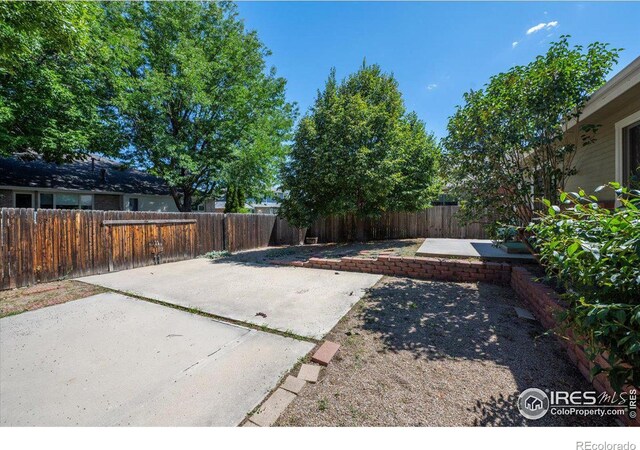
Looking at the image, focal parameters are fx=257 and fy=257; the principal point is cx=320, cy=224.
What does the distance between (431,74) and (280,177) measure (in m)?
6.56

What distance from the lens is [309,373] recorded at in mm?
2332

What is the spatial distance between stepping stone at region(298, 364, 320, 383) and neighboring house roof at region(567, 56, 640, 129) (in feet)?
16.9

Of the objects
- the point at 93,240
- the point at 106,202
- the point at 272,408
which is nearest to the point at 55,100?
the point at 106,202

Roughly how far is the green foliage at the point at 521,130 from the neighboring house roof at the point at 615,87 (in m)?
0.16

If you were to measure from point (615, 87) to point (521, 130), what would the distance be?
109 cm

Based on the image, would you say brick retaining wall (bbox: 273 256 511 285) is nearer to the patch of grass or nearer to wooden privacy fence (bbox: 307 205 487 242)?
the patch of grass

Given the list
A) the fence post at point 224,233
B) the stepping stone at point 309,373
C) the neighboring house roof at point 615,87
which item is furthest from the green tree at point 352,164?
the stepping stone at point 309,373

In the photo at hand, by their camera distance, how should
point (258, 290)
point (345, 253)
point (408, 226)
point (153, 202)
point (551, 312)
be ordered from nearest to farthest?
point (551, 312) < point (258, 290) < point (345, 253) < point (408, 226) < point (153, 202)

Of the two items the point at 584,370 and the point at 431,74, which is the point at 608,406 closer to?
the point at 584,370

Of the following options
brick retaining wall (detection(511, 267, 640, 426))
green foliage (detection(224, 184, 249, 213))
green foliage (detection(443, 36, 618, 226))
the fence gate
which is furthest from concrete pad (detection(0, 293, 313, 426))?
green foliage (detection(224, 184, 249, 213))

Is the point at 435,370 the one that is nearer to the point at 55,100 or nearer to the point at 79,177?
the point at 55,100
